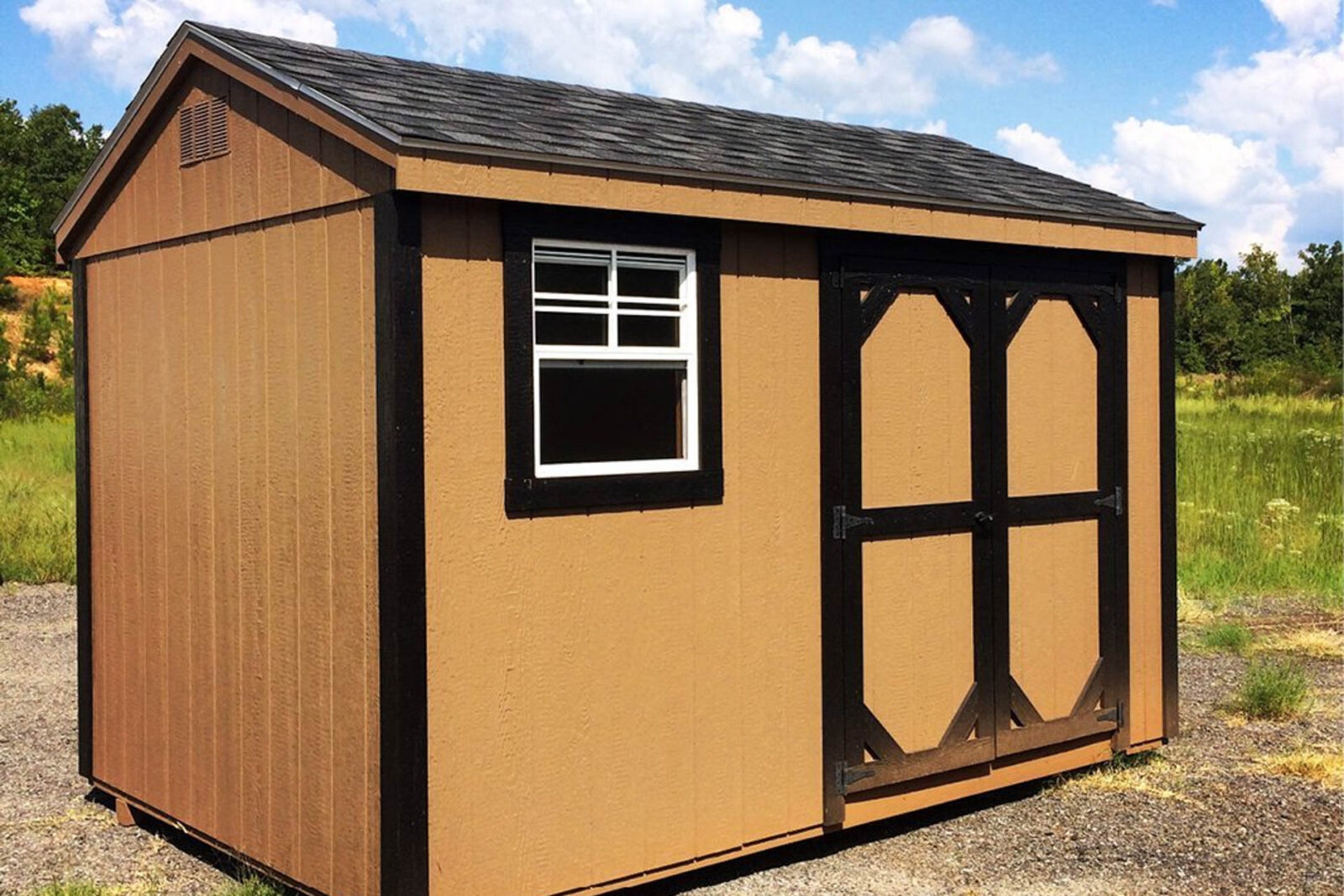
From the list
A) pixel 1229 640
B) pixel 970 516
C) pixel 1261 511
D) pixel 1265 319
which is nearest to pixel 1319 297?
pixel 1265 319

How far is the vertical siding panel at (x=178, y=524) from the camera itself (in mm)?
5875

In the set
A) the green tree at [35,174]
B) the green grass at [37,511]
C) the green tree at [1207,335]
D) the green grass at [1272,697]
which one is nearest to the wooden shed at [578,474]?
the green grass at [1272,697]

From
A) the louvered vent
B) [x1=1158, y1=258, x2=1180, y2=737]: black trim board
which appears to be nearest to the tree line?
[x1=1158, y1=258, x2=1180, y2=737]: black trim board

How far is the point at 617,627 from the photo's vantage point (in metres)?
5.12

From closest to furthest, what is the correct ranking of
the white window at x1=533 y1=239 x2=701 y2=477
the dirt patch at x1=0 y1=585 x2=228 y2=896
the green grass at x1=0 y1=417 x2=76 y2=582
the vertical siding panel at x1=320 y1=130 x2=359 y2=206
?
the vertical siding panel at x1=320 y1=130 x2=359 y2=206, the white window at x1=533 y1=239 x2=701 y2=477, the dirt patch at x1=0 y1=585 x2=228 y2=896, the green grass at x1=0 y1=417 x2=76 y2=582

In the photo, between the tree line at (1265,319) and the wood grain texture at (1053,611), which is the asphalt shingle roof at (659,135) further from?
the tree line at (1265,319)

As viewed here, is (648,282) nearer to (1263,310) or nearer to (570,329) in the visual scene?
(570,329)

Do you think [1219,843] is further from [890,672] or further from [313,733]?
[313,733]

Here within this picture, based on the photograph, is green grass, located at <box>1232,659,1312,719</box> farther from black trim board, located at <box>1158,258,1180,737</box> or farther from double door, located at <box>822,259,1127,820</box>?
double door, located at <box>822,259,1127,820</box>

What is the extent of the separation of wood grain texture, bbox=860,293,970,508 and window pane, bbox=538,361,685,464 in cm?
93

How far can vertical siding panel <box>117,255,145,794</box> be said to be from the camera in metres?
6.28

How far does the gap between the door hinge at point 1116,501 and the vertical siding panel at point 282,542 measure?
389 centimetres

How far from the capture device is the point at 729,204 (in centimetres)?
528

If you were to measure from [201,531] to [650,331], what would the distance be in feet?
6.63
